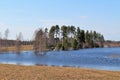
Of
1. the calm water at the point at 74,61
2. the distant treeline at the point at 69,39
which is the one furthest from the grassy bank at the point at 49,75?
the distant treeline at the point at 69,39

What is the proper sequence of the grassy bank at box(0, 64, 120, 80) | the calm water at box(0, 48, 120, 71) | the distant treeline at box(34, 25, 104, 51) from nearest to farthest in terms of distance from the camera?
1. the grassy bank at box(0, 64, 120, 80)
2. the calm water at box(0, 48, 120, 71)
3. the distant treeline at box(34, 25, 104, 51)

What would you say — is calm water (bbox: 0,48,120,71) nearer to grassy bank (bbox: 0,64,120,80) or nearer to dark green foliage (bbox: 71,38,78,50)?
grassy bank (bbox: 0,64,120,80)

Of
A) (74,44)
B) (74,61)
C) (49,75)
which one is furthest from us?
(74,44)

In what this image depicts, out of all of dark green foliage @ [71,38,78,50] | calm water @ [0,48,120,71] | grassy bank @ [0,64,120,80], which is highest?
dark green foliage @ [71,38,78,50]

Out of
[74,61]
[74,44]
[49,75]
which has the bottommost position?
[49,75]

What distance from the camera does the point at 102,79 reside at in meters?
20.7

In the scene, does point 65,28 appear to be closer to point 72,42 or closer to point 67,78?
point 72,42

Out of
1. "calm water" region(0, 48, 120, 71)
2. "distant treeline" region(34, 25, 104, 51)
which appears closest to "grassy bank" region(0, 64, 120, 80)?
"calm water" region(0, 48, 120, 71)

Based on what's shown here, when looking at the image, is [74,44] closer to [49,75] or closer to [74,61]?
[74,61]

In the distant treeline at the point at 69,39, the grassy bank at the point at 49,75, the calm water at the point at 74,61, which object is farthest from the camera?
the distant treeline at the point at 69,39

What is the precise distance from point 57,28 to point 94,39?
3678 centimetres

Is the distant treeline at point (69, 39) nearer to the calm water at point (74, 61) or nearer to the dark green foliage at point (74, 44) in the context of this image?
the dark green foliage at point (74, 44)

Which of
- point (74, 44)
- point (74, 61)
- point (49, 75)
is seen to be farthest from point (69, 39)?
point (49, 75)

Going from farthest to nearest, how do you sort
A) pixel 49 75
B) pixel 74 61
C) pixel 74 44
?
pixel 74 44 < pixel 74 61 < pixel 49 75
